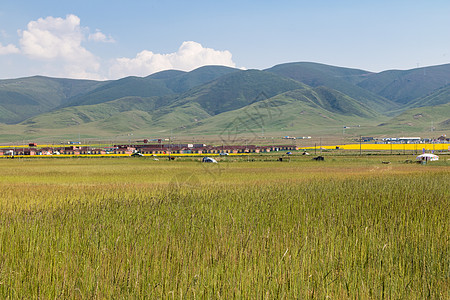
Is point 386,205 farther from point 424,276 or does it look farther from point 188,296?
point 188,296

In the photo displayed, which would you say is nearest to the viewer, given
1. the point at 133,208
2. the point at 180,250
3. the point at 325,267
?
the point at 325,267

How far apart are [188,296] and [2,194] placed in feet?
53.9

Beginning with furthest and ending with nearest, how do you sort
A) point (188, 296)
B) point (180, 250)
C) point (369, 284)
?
point (180, 250), point (369, 284), point (188, 296)

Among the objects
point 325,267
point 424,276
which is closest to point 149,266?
point 325,267

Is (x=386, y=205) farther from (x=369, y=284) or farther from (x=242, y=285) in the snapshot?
(x=242, y=285)

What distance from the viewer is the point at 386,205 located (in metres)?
12.0


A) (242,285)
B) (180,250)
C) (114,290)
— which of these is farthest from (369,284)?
(114,290)

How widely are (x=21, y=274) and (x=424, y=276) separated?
5798mm

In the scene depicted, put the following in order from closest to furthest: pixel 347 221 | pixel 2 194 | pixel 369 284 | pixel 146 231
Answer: pixel 369 284 < pixel 146 231 < pixel 347 221 < pixel 2 194

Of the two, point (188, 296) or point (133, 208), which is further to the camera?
point (133, 208)

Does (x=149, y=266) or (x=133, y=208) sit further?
(x=133, y=208)

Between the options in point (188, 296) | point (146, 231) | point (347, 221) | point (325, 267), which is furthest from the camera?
point (347, 221)

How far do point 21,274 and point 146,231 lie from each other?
2819mm

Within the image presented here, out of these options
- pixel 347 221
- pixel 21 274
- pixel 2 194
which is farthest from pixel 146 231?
pixel 2 194
